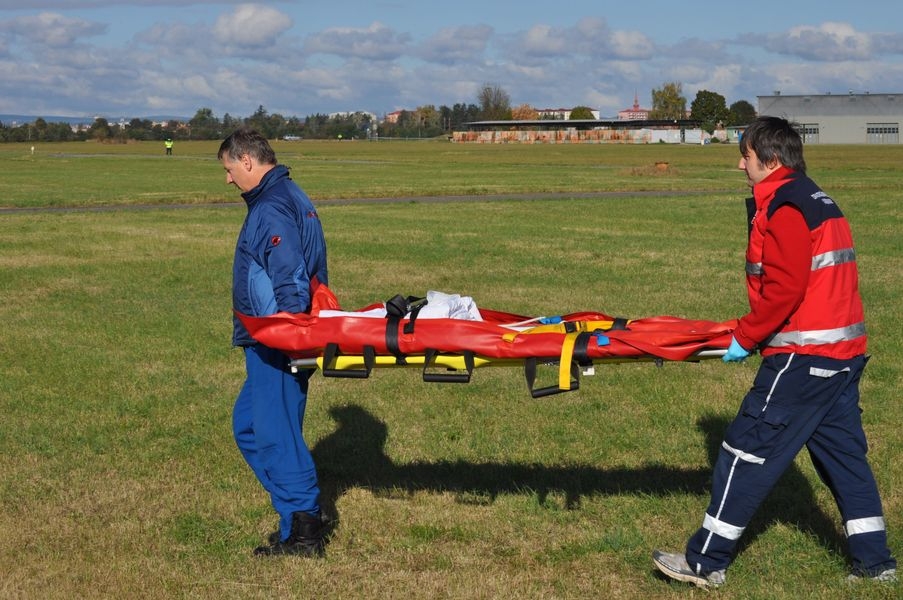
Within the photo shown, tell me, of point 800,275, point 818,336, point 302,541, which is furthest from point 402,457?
point 800,275

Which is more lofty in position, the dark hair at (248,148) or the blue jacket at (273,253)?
the dark hair at (248,148)

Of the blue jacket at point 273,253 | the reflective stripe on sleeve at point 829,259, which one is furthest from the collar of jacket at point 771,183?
the blue jacket at point 273,253

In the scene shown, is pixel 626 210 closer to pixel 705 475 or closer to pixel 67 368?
pixel 67 368

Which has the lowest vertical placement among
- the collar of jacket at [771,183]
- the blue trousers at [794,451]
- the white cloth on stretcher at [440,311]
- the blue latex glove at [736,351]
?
the blue trousers at [794,451]

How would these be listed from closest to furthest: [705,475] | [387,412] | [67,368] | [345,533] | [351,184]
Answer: [345,533] → [705,475] → [387,412] → [67,368] → [351,184]

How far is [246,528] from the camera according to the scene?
6777 mm

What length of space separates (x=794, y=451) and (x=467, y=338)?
1.71 m

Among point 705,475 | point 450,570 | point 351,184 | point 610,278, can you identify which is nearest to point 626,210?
point 610,278

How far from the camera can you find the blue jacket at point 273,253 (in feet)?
18.8

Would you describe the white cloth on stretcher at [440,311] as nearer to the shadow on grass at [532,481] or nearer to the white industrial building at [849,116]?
the shadow on grass at [532,481]

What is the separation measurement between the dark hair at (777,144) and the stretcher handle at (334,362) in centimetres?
214

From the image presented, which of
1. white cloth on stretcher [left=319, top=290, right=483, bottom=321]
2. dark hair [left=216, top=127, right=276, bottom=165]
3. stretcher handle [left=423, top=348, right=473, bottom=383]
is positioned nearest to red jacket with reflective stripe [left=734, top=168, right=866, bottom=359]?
stretcher handle [left=423, top=348, right=473, bottom=383]

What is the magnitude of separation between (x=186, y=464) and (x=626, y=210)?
24.2 metres

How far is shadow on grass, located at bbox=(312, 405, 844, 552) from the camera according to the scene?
6.96 m
